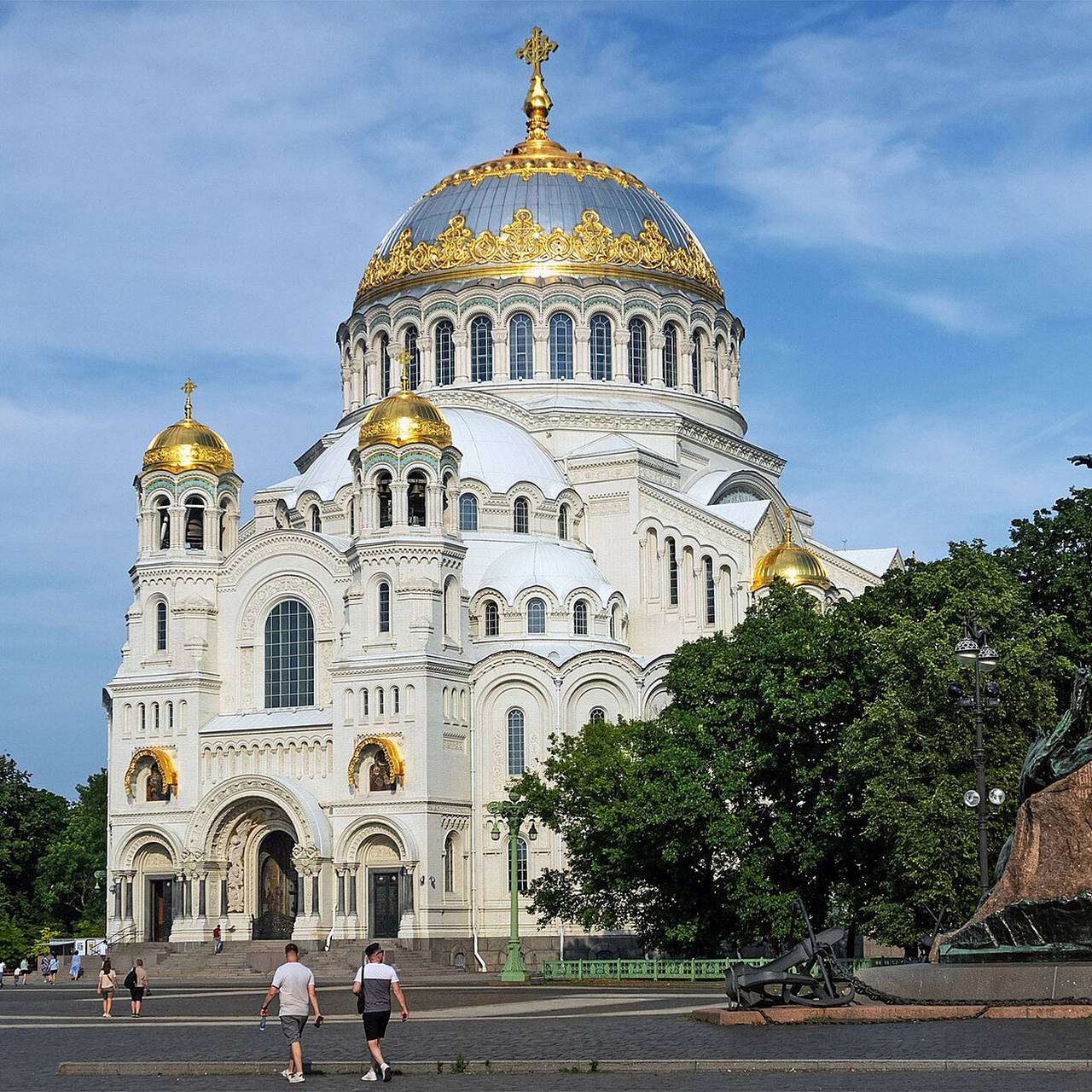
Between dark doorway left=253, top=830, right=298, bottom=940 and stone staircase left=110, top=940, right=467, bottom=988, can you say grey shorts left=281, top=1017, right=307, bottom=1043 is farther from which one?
dark doorway left=253, top=830, right=298, bottom=940

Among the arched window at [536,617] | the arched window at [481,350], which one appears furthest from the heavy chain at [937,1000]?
the arched window at [481,350]

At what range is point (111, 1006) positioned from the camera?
120 ft

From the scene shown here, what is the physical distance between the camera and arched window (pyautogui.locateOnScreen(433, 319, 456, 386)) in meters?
68.8

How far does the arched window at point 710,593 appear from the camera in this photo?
6469cm

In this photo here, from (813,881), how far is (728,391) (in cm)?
3352

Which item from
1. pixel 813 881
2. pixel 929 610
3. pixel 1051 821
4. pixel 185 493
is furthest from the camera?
pixel 185 493

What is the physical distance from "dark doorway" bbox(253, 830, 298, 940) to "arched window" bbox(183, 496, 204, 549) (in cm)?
928

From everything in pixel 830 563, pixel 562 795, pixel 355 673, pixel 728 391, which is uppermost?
pixel 728 391

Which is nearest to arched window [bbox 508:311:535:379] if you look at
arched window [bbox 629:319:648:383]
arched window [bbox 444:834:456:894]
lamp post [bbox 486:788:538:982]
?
arched window [bbox 629:319:648:383]

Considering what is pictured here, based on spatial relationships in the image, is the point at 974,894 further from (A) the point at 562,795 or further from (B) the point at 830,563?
(B) the point at 830,563

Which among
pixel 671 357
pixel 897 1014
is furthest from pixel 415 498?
pixel 897 1014

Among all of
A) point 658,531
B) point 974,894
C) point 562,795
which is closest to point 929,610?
point 974,894

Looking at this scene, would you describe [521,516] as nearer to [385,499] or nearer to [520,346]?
[385,499]

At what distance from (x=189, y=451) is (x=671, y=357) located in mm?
17616
